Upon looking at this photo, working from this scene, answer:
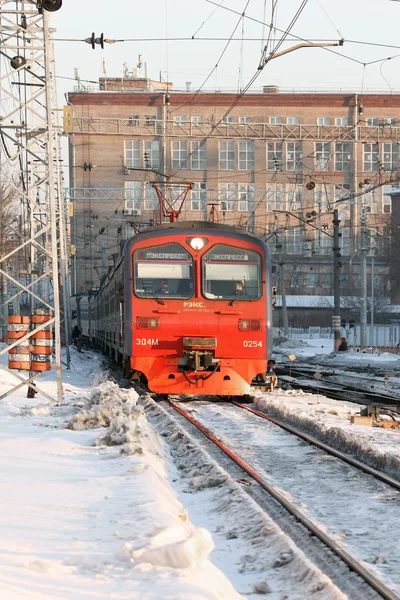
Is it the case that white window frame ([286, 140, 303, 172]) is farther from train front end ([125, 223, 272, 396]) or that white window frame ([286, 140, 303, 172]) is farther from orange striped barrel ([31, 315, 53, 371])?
orange striped barrel ([31, 315, 53, 371])

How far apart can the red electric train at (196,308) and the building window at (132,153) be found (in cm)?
4866

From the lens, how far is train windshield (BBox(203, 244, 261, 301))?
1686cm

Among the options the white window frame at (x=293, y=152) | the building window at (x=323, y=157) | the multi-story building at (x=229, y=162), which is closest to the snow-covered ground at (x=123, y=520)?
the multi-story building at (x=229, y=162)

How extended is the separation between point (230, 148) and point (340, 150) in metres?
7.85

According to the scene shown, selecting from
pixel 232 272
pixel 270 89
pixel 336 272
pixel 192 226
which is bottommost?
pixel 232 272

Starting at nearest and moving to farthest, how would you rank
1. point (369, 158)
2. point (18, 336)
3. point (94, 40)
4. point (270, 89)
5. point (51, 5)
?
point (51, 5) → point (18, 336) → point (94, 40) → point (369, 158) → point (270, 89)

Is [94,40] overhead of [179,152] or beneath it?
beneath

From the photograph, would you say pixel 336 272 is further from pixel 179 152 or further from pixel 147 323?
pixel 179 152

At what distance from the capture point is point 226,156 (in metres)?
66.9

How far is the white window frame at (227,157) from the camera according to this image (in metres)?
66.7

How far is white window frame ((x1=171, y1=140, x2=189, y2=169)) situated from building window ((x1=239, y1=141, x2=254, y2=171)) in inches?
158

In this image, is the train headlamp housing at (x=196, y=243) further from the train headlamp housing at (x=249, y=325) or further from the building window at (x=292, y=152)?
the building window at (x=292, y=152)

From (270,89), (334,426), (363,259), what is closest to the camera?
(334,426)

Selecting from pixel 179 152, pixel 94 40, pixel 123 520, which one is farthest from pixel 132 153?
pixel 123 520
